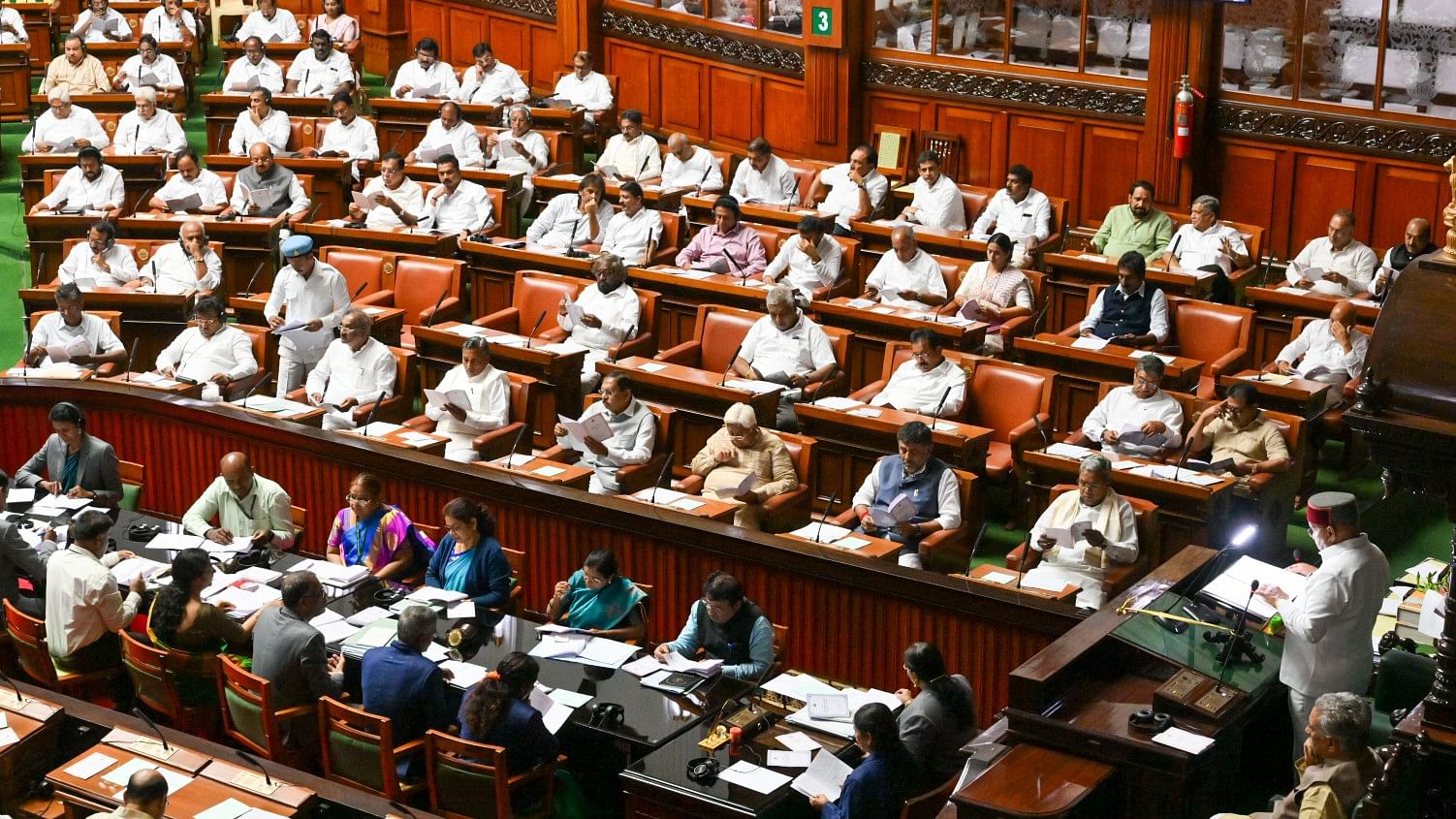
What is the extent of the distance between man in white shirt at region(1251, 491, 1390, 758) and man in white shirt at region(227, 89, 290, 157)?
10.4m

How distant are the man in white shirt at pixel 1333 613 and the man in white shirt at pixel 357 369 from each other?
5535 mm

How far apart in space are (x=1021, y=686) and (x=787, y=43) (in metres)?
9.23

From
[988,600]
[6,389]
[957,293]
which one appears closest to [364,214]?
[6,389]

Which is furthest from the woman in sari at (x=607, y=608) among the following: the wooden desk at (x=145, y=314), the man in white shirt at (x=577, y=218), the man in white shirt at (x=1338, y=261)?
the man in white shirt at (x=1338, y=261)

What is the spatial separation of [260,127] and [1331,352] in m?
8.85

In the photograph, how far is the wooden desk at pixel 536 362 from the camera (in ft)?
32.4

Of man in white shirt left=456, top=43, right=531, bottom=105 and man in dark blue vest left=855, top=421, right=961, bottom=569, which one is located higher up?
man in white shirt left=456, top=43, right=531, bottom=105

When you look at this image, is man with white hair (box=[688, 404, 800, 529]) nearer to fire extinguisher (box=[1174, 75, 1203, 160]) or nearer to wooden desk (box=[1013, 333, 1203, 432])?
wooden desk (box=[1013, 333, 1203, 432])

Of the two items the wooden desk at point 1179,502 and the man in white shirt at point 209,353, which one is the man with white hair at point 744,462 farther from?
the man in white shirt at point 209,353

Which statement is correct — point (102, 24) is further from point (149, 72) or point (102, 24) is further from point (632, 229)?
point (632, 229)

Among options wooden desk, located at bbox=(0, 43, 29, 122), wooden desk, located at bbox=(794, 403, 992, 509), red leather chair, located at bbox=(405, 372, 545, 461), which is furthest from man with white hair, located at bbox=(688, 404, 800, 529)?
wooden desk, located at bbox=(0, 43, 29, 122)

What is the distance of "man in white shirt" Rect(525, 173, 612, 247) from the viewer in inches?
468

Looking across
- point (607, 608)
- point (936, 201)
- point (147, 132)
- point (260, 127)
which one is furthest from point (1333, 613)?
point (147, 132)

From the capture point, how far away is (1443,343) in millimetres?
4121
